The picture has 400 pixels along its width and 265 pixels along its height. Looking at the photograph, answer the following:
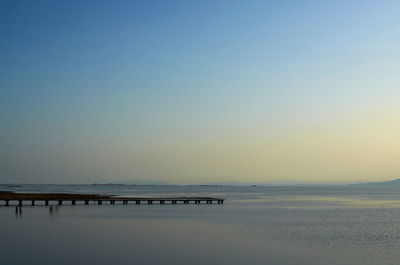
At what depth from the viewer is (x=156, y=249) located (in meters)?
25.6

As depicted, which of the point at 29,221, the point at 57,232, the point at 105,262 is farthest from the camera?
the point at 29,221

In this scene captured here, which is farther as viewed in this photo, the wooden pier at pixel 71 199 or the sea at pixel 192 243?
the wooden pier at pixel 71 199

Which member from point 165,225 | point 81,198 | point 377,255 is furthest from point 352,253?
point 81,198

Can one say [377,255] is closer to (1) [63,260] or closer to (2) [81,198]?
(1) [63,260]

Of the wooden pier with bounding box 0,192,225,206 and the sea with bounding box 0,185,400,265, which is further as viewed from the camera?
the wooden pier with bounding box 0,192,225,206

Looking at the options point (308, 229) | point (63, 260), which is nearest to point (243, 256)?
point (63, 260)

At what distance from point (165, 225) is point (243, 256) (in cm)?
1621

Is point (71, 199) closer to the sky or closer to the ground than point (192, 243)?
closer to the sky

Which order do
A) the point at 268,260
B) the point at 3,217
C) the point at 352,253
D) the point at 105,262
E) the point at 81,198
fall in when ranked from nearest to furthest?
the point at 105,262 → the point at 268,260 → the point at 352,253 → the point at 3,217 → the point at 81,198

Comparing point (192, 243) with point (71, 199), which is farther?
point (71, 199)

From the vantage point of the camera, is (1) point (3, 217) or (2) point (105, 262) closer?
(2) point (105, 262)

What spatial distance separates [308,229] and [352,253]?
1235 cm

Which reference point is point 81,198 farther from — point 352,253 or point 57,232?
point 352,253

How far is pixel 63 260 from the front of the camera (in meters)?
21.8
